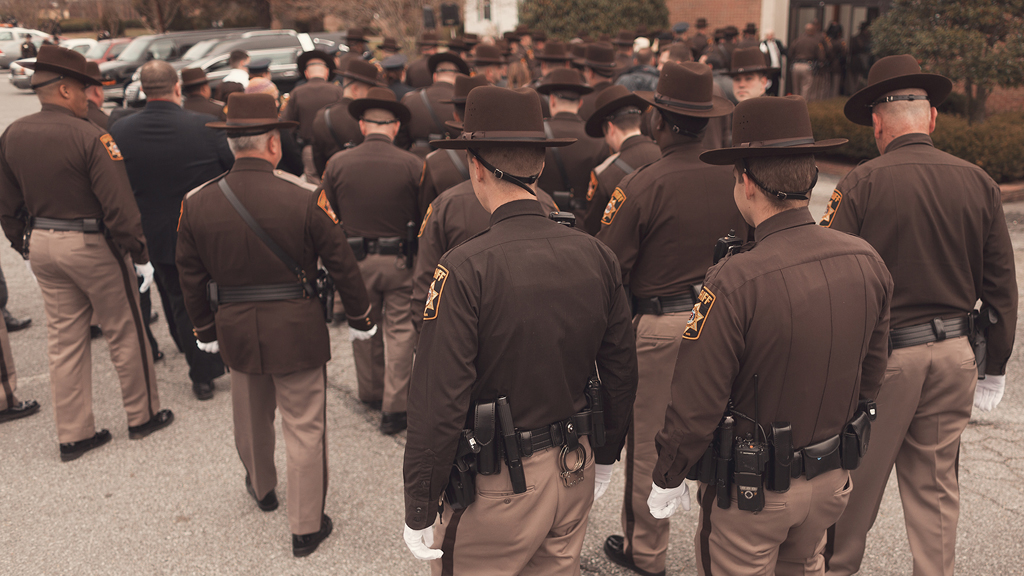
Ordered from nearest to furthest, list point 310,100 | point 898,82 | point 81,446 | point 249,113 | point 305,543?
1. point 898,82
2. point 249,113
3. point 305,543
4. point 81,446
5. point 310,100

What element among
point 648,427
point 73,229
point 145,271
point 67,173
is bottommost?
point 648,427

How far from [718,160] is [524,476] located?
1.20 m

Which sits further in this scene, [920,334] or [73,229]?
[73,229]

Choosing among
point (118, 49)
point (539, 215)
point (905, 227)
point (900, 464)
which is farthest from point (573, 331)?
point (118, 49)

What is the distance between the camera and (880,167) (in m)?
3.06

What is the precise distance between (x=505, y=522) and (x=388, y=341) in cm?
282

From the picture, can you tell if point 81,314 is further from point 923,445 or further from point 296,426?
point 923,445

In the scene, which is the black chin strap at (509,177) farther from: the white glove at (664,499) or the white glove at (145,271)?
the white glove at (145,271)

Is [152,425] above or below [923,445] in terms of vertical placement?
below

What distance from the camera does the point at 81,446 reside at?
469 centimetres

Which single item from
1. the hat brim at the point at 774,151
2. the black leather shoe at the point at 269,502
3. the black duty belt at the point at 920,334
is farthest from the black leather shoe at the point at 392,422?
the hat brim at the point at 774,151

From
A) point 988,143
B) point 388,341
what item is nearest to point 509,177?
point 388,341

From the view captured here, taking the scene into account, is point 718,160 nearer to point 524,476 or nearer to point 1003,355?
point 524,476

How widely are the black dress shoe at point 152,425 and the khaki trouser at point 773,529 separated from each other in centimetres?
376
